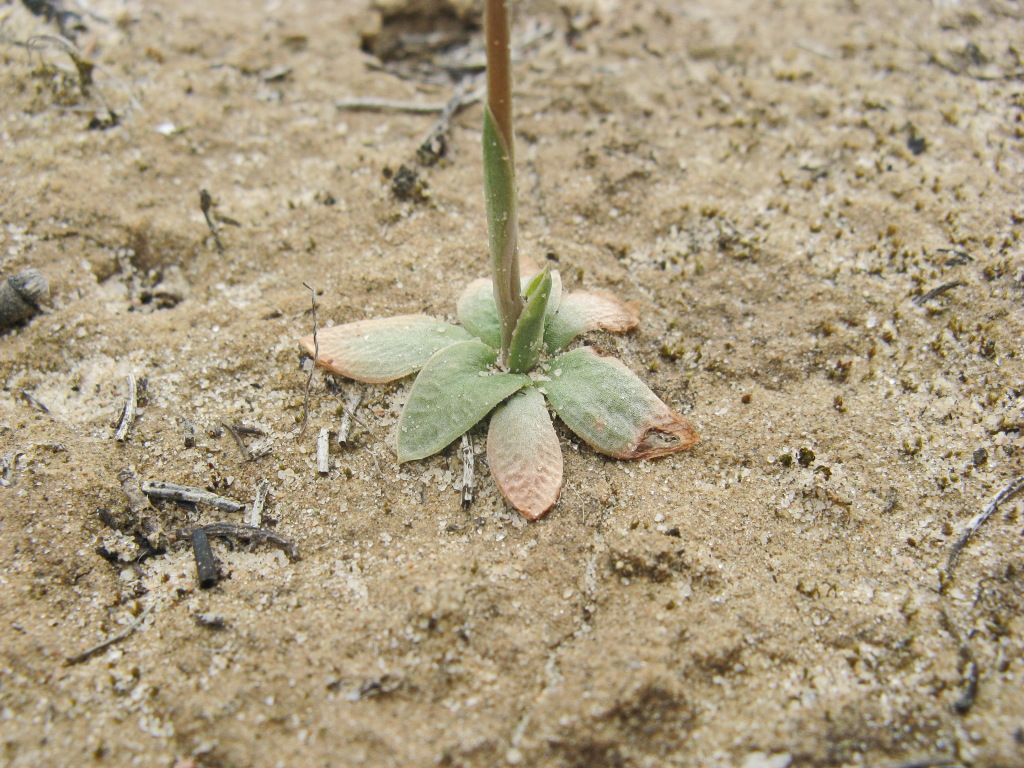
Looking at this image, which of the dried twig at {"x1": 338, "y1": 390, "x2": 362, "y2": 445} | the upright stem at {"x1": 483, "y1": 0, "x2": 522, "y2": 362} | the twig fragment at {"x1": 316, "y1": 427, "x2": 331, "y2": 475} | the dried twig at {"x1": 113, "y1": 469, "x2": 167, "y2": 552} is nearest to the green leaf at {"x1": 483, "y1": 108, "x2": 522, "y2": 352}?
the upright stem at {"x1": 483, "y1": 0, "x2": 522, "y2": 362}

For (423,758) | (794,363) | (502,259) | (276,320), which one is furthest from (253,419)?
(794,363)

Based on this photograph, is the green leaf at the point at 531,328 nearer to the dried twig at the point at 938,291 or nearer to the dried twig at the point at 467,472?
the dried twig at the point at 467,472

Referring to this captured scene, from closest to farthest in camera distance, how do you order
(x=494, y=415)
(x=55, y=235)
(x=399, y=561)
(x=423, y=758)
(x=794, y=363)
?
(x=423, y=758) < (x=399, y=561) < (x=494, y=415) < (x=794, y=363) < (x=55, y=235)

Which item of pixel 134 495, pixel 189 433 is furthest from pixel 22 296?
pixel 134 495

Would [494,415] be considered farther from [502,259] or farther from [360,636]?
[360,636]

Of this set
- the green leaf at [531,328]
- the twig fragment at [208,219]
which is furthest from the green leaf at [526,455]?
the twig fragment at [208,219]
